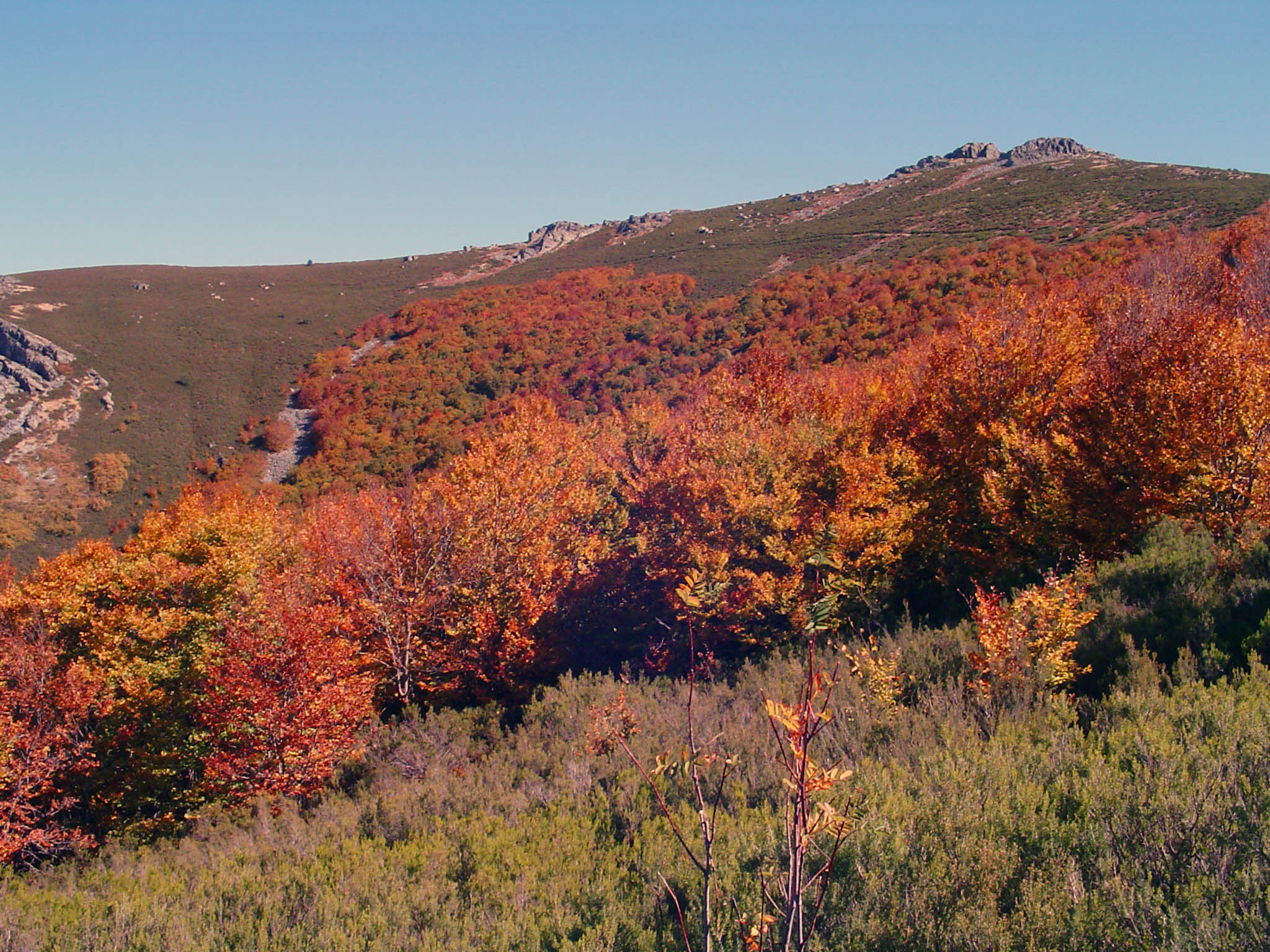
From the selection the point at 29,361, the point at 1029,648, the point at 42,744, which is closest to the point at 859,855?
the point at 1029,648

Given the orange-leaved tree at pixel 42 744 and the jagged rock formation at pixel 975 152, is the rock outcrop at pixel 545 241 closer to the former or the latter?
the jagged rock formation at pixel 975 152

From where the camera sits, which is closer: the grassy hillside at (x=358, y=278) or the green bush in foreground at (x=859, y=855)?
the green bush in foreground at (x=859, y=855)

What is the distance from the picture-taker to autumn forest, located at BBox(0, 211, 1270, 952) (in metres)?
4.62

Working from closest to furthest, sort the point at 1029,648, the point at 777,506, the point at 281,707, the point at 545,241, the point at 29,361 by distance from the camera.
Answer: the point at 1029,648, the point at 281,707, the point at 777,506, the point at 29,361, the point at 545,241

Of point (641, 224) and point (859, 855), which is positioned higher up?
point (641, 224)

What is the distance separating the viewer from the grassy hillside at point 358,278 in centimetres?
5506

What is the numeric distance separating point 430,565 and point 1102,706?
1530 centimetres

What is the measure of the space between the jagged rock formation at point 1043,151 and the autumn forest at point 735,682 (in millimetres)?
79073

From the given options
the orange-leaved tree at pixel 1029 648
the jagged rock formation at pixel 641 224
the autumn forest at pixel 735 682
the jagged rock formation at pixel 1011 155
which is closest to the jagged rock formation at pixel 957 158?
the jagged rock formation at pixel 1011 155

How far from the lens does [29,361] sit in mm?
61719

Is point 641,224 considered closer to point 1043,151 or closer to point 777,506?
point 1043,151

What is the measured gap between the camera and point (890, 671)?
919 centimetres

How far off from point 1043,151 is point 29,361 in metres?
126

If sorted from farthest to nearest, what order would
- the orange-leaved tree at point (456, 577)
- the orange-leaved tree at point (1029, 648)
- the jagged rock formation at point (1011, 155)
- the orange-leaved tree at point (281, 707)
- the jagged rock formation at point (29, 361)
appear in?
the jagged rock formation at point (1011, 155) < the jagged rock formation at point (29, 361) < the orange-leaved tree at point (456, 577) < the orange-leaved tree at point (281, 707) < the orange-leaved tree at point (1029, 648)
